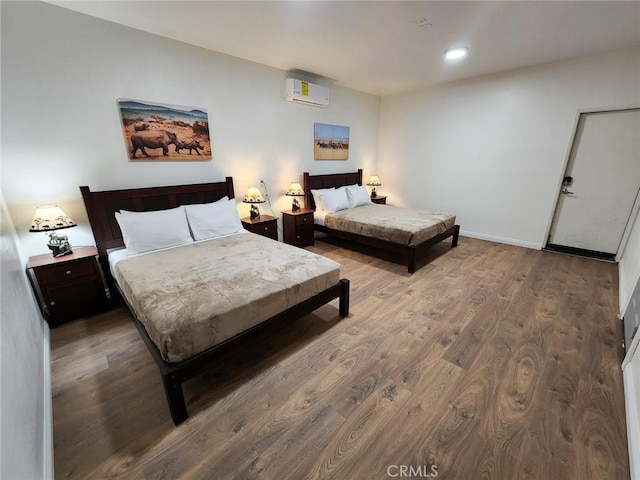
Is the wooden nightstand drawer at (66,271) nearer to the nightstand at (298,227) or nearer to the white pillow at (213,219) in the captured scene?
the white pillow at (213,219)

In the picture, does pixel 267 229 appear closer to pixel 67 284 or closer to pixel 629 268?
pixel 67 284

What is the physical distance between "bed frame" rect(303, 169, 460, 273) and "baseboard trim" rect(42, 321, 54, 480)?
3.24m

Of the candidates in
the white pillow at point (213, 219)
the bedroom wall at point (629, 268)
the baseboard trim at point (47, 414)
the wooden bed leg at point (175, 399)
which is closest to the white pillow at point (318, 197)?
the white pillow at point (213, 219)

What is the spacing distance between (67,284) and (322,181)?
3.53 m

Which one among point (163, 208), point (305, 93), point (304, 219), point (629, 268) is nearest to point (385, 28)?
point (305, 93)

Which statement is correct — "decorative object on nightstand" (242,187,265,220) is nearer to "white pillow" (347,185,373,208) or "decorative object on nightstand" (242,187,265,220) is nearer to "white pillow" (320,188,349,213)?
"white pillow" (320,188,349,213)

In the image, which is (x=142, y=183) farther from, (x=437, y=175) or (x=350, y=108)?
(x=437, y=175)

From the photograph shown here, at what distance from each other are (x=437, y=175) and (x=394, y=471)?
15.3 ft

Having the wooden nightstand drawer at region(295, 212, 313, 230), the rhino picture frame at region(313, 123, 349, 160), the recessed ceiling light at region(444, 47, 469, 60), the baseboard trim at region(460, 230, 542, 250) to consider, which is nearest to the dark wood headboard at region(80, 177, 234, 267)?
the wooden nightstand drawer at region(295, 212, 313, 230)

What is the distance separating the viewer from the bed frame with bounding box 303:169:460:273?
10.9 feet

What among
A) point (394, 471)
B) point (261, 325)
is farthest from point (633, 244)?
point (261, 325)

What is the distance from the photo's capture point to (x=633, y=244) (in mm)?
3041

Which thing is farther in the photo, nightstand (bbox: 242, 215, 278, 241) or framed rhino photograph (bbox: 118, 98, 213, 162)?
nightstand (bbox: 242, 215, 278, 241)

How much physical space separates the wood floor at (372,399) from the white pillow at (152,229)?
712mm
